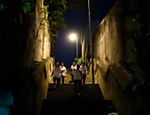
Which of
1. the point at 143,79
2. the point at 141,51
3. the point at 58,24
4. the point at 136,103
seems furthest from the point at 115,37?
the point at 58,24

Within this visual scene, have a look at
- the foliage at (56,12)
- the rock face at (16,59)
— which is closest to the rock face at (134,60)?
the rock face at (16,59)

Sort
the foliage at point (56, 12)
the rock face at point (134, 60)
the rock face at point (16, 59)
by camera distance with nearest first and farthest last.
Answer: the rock face at point (16, 59) → the rock face at point (134, 60) → the foliage at point (56, 12)

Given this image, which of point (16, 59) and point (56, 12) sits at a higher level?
point (56, 12)

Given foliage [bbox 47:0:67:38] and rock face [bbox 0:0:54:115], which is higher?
foliage [bbox 47:0:67:38]

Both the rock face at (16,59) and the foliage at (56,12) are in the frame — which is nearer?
the rock face at (16,59)

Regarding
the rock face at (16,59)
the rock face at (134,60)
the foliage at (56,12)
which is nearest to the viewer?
the rock face at (16,59)

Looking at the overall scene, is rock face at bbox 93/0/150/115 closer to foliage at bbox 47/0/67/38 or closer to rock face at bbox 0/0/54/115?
rock face at bbox 0/0/54/115

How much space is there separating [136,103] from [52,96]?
172 inches

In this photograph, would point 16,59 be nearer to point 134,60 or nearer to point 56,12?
point 134,60

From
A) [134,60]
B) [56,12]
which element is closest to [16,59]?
[134,60]

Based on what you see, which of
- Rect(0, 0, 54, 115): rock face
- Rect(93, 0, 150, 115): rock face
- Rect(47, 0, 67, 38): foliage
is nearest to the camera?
Rect(0, 0, 54, 115): rock face

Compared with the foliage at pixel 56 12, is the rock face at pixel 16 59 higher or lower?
lower

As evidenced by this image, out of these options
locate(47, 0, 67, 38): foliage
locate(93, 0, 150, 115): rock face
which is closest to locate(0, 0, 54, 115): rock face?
locate(93, 0, 150, 115): rock face

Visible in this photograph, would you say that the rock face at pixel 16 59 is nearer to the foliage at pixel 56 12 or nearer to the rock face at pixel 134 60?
the rock face at pixel 134 60
